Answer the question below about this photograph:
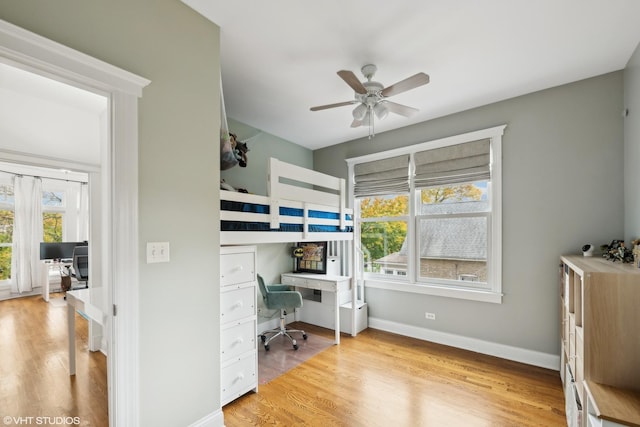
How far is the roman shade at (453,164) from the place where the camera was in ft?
10.2

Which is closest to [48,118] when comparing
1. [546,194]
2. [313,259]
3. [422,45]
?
[313,259]

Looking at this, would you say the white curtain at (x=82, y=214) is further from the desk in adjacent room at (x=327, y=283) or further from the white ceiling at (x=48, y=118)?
the desk in adjacent room at (x=327, y=283)

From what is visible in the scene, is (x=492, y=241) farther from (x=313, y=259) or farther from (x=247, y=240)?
(x=247, y=240)

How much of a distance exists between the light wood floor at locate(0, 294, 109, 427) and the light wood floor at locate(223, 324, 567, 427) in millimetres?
1057

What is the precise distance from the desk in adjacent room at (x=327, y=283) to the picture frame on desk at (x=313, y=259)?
14 cm

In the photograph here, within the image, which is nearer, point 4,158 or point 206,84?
point 206,84

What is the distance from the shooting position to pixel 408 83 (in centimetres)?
200

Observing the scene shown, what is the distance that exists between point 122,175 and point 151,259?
462 mm

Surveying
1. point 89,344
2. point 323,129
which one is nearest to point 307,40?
point 323,129

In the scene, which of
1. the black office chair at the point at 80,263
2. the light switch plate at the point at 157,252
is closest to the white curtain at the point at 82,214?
the black office chair at the point at 80,263

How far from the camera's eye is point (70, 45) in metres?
1.31

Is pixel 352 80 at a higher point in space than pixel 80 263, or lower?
higher

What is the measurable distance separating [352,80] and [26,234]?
21.3 ft

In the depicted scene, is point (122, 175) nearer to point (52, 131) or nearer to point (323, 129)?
point (52, 131)
